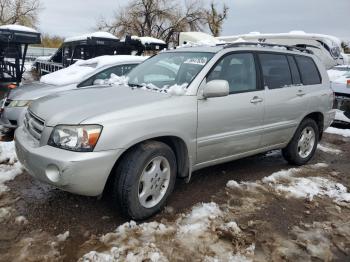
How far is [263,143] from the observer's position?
4.67 metres

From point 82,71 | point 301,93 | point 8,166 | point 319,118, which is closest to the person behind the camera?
point 8,166

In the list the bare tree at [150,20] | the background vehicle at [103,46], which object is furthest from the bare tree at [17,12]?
the background vehicle at [103,46]

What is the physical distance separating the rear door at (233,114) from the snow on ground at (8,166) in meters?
2.33

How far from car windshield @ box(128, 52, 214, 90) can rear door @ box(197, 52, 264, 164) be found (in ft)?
0.71

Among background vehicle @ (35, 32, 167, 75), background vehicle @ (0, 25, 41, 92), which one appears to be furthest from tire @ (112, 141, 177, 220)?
background vehicle @ (35, 32, 167, 75)

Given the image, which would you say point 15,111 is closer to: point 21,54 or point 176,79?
point 176,79

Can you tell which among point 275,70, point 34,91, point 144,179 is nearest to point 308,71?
point 275,70

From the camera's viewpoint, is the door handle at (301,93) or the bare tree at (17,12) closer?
the door handle at (301,93)

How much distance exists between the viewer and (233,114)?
13.3 feet

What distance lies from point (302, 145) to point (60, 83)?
4.50 metres

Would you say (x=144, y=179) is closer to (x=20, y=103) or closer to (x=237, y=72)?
(x=237, y=72)

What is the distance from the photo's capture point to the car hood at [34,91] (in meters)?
6.17

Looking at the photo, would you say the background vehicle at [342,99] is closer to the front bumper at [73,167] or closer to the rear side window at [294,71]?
the rear side window at [294,71]

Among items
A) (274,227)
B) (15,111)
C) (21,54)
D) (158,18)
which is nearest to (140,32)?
(158,18)
